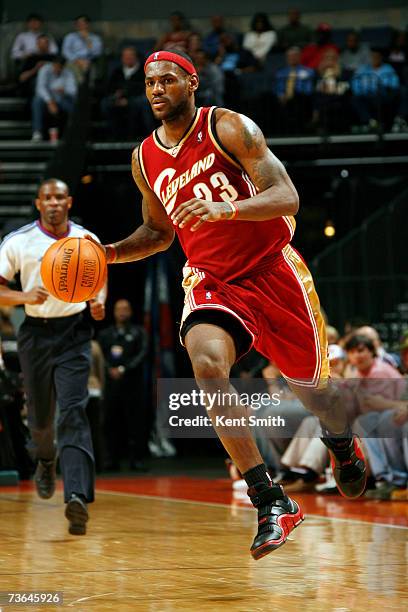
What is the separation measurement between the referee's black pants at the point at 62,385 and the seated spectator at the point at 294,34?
1126cm

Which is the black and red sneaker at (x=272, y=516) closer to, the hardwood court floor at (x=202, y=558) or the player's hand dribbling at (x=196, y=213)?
the hardwood court floor at (x=202, y=558)

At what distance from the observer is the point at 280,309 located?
4719 mm

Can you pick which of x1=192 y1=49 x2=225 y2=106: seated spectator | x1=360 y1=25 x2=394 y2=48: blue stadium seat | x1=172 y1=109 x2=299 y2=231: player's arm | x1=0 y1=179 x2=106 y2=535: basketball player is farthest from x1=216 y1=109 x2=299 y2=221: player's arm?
x1=360 y1=25 x2=394 y2=48: blue stadium seat

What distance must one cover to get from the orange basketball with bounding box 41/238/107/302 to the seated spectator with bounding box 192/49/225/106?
910cm

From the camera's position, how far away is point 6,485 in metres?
10.1

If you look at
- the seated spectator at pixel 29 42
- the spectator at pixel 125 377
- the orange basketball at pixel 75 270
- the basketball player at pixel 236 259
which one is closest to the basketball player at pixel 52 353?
the orange basketball at pixel 75 270

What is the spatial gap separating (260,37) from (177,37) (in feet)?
6.60

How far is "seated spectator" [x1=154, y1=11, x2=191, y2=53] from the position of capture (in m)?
14.9

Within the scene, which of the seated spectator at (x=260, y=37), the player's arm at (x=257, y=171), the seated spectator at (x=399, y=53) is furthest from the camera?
the seated spectator at (x=260, y=37)

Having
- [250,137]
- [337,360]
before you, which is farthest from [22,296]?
[337,360]

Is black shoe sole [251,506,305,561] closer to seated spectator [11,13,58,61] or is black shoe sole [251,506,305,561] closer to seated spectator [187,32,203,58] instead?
seated spectator [187,32,203,58]

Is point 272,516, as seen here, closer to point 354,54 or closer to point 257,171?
point 257,171

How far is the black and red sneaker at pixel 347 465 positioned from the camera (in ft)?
17.1

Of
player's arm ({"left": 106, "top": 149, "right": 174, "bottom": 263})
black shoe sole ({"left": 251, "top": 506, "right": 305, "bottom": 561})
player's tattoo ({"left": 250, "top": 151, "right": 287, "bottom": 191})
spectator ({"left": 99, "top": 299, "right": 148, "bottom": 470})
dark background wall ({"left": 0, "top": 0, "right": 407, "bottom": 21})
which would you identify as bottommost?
spectator ({"left": 99, "top": 299, "right": 148, "bottom": 470})
